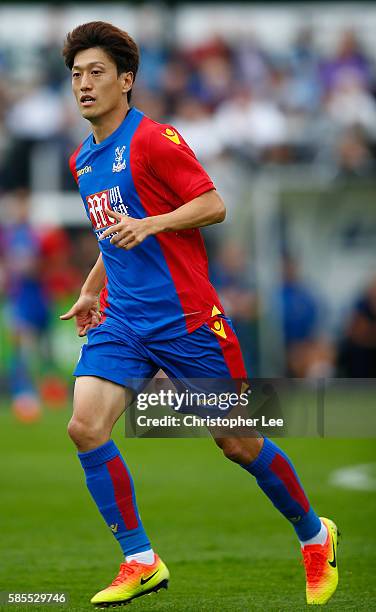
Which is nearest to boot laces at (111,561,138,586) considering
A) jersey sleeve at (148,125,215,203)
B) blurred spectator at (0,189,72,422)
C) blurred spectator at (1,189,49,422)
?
jersey sleeve at (148,125,215,203)

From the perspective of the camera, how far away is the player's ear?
18.4ft

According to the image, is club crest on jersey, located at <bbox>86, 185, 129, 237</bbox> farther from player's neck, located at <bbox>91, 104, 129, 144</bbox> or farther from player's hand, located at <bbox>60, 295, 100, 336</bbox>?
player's hand, located at <bbox>60, 295, 100, 336</bbox>

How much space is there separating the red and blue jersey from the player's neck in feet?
0.13

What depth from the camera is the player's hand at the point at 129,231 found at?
16.4 feet

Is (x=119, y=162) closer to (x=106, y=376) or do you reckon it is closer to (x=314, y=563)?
A: (x=106, y=376)

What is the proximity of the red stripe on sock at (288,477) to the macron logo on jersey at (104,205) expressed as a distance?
1.30 meters

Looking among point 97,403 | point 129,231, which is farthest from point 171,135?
point 97,403

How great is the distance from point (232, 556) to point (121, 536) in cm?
152

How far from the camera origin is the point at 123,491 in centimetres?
534

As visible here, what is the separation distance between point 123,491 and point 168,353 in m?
0.64

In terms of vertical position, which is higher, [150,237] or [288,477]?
[150,237]

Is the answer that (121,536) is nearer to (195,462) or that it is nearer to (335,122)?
(195,462)

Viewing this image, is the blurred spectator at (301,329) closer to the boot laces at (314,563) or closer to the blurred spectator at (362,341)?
the blurred spectator at (362,341)

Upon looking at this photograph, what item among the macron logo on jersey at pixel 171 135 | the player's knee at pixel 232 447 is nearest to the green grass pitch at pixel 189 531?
the player's knee at pixel 232 447
